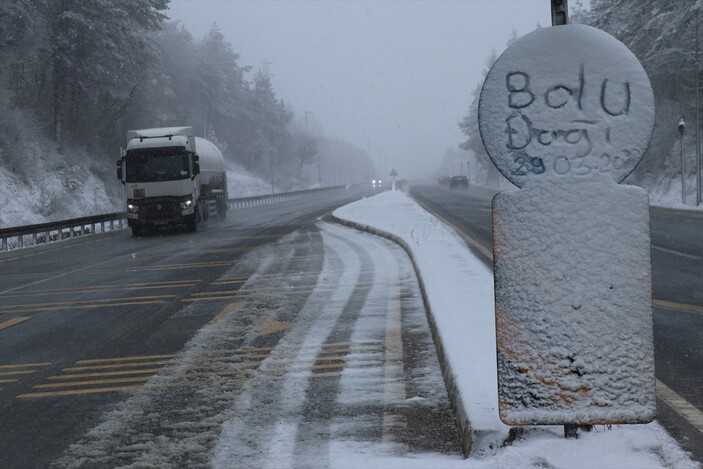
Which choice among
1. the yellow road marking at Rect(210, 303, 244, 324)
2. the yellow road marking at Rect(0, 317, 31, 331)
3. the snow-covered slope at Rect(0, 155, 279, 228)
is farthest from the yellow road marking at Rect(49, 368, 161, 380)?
the snow-covered slope at Rect(0, 155, 279, 228)

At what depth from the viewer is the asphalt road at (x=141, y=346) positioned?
193 inches

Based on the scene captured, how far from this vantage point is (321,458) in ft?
13.9

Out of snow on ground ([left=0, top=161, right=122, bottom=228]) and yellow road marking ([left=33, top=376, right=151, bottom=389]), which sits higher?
snow on ground ([left=0, top=161, right=122, bottom=228])

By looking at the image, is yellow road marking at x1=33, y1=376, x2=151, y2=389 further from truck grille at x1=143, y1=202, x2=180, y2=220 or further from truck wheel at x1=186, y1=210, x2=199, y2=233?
truck wheel at x1=186, y1=210, x2=199, y2=233

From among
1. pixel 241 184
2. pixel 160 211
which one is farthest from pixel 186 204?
pixel 241 184

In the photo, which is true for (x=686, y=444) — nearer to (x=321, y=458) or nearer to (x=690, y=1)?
(x=321, y=458)

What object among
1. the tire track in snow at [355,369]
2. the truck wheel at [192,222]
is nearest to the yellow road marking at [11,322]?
the tire track in snow at [355,369]

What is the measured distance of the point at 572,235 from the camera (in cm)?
324

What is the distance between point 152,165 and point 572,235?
23.6 meters

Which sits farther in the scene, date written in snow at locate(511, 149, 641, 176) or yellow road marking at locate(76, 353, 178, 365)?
yellow road marking at locate(76, 353, 178, 365)

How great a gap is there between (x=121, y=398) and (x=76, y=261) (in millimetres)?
13774

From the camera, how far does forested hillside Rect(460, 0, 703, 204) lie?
37219mm

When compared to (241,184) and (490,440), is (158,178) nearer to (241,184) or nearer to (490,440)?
(490,440)

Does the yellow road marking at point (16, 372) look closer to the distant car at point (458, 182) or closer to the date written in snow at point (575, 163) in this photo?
the date written in snow at point (575, 163)
